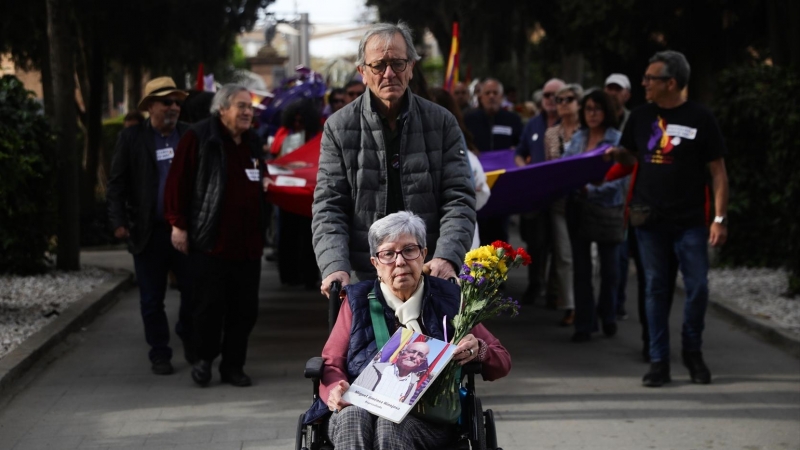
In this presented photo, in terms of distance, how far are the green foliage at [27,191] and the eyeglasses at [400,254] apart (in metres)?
6.84

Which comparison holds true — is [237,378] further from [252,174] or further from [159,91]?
[159,91]

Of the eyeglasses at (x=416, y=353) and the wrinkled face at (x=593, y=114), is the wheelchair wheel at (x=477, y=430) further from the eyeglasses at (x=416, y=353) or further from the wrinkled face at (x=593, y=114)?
the wrinkled face at (x=593, y=114)

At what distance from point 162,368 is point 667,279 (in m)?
3.43

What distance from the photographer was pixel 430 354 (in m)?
4.82

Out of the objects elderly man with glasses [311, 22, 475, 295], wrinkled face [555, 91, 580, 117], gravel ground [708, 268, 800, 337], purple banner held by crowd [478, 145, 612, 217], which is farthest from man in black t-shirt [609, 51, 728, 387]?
elderly man with glasses [311, 22, 475, 295]

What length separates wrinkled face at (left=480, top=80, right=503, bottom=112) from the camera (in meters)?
13.4

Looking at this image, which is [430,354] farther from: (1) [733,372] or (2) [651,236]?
(1) [733,372]

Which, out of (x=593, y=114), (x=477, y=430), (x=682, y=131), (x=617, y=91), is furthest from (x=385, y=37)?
(x=617, y=91)

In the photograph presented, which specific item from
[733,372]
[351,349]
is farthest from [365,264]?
[733,372]

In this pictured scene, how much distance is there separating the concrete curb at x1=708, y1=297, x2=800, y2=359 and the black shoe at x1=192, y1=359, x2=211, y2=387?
4183 mm

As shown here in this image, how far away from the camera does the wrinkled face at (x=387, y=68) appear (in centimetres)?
566

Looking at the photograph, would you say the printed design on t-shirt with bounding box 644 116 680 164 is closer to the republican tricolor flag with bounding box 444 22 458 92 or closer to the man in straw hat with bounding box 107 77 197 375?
the man in straw hat with bounding box 107 77 197 375

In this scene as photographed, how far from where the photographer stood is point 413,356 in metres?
4.83

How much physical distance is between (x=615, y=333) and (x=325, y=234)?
5467 mm
